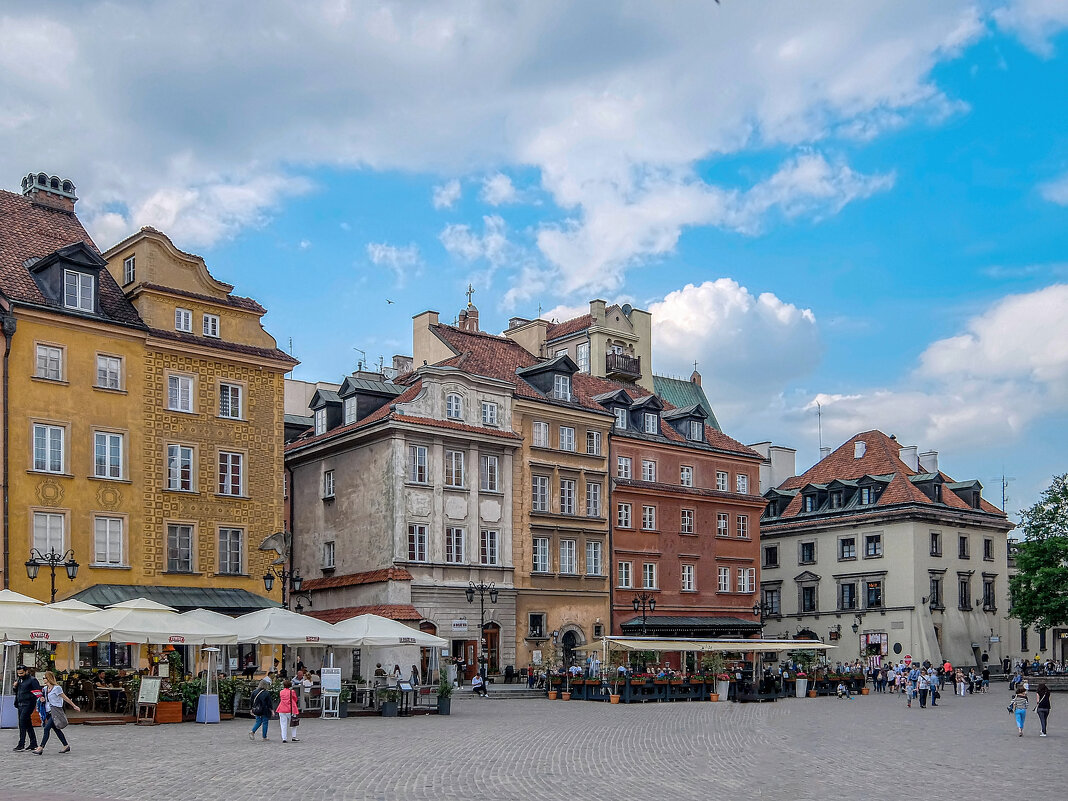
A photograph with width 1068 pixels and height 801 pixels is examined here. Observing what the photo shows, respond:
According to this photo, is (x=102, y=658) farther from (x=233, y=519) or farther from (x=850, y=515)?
(x=850, y=515)

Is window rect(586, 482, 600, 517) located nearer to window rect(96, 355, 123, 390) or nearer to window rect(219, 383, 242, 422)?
window rect(219, 383, 242, 422)

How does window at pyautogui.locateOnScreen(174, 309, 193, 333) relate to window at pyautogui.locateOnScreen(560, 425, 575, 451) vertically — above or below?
above

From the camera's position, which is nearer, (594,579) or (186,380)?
(186,380)

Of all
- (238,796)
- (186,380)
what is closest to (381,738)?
(238,796)

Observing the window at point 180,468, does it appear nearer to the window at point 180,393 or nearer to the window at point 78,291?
the window at point 180,393

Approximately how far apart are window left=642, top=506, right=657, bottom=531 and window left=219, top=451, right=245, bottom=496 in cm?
2373

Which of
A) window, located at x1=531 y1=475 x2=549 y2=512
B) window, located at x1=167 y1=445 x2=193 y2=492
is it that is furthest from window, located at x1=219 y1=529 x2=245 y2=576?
window, located at x1=531 y1=475 x2=549 y2=512

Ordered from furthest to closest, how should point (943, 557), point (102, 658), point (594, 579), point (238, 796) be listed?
point (943, 557) < point (594, 579) < point (102, 658) < point (238, 796)

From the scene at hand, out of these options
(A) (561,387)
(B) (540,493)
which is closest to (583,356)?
(A) (561,387)

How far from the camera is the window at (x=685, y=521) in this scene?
6575 cm

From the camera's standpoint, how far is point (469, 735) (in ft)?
97.8

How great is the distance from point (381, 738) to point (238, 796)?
37.0ft

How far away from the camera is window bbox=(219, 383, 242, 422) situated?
46875 millimetres

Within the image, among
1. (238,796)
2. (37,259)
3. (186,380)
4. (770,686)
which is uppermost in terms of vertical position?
(37,259)
